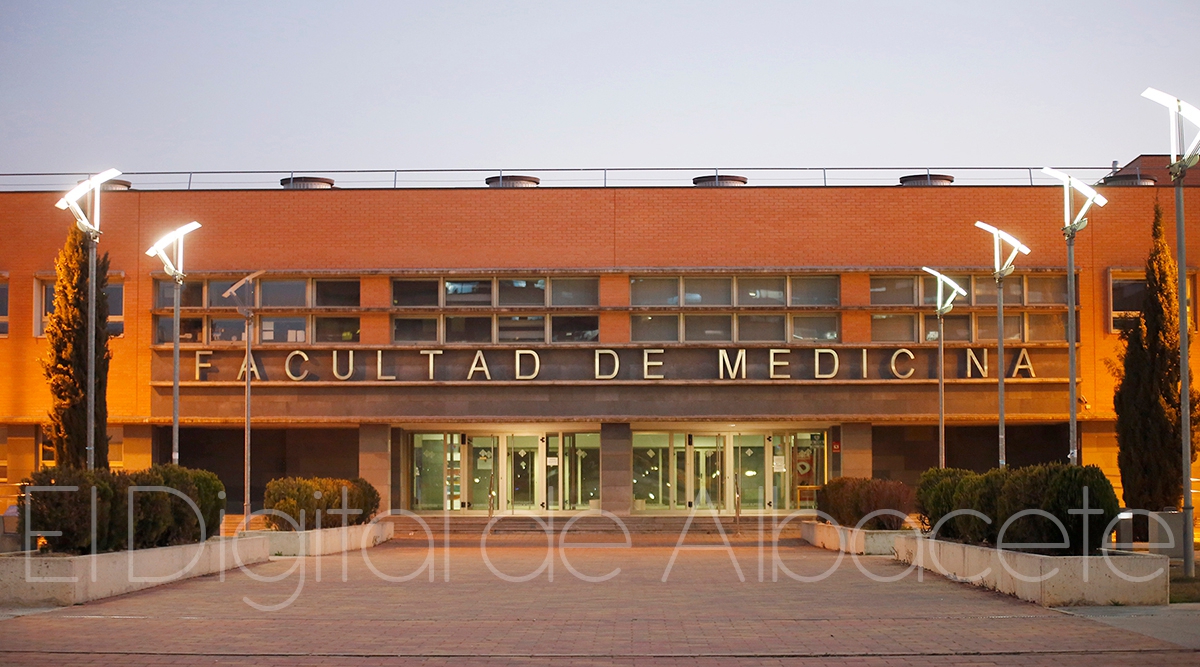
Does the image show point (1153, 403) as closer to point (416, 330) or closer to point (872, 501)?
point (872, 501)

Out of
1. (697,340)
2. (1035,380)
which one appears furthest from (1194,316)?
(697,340)

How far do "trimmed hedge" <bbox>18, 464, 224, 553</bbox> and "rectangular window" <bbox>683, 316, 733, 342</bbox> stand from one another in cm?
2121

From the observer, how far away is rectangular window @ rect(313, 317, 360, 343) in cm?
4050

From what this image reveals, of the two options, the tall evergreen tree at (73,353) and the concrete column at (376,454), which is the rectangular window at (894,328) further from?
the tall evergreen tree at (73,353)

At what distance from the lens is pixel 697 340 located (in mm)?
40312

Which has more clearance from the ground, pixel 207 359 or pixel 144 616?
pixel 207 359

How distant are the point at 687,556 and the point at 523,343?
14943mm

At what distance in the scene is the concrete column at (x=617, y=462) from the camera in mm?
40094

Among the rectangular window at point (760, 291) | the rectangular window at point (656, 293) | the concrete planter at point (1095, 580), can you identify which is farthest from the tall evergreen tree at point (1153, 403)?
the concrete planter at point (1095, 580)

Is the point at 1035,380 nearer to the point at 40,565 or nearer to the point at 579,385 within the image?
the point at 579,385

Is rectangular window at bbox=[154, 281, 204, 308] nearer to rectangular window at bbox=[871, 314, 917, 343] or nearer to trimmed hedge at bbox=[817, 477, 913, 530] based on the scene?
rectangular window at bbox=[871, 314, 917, 343]

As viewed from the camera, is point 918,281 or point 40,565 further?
point 918,281

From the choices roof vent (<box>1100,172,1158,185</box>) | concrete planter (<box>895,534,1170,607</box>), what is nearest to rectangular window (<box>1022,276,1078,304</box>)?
roof vent (<box>1100,172,1158,185</box>)

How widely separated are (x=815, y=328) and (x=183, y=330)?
750 inches
